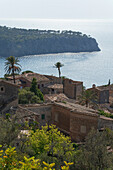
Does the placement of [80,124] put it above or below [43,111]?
below

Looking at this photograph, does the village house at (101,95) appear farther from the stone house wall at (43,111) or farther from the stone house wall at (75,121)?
the stone house wall at (75,121)

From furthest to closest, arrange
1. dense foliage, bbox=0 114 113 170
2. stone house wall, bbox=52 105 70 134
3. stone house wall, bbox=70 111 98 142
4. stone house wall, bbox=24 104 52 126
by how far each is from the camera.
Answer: stone house wall, bbox=24 104 52 126 < stone house wall, bbox=52 105 70 134 < stone house wall, bbox=70 111 98 142 < dense foliage, bbox=0 114 113 170

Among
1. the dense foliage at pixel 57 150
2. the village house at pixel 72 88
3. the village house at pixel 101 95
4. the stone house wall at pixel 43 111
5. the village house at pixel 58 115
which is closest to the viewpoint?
the dense foliage at pixel 57 150

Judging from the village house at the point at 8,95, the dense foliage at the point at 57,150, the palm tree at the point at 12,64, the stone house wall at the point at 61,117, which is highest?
the palm tree at the point at 12,64

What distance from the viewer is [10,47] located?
192 metres

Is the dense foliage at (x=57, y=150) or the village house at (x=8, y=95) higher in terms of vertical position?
the village house at (x=8, y=95)

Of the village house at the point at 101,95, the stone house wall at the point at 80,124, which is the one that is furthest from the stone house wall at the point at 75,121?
the village house at the point at 101,95

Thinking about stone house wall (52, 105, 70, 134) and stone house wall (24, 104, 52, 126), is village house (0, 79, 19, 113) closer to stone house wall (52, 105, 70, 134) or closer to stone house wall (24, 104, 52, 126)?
stone house wall (24, 104, 52, 126)

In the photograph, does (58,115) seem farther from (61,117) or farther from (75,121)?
(75,121)

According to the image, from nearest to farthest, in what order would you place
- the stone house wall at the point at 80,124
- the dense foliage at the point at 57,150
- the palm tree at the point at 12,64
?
the dense foliage at the point at 57,150 → the stone house wall at the point at 80,124 → the palm tree at the point at 12,64

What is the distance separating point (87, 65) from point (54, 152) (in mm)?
139795

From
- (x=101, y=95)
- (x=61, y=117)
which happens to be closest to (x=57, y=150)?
(x=61, y=117)

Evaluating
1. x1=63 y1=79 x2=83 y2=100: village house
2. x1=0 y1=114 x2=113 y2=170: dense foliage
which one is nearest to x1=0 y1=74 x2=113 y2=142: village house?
x1=0 y1=114 x2=113 y2=170: dense foliage

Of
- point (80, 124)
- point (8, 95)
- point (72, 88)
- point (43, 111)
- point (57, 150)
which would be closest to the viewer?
point (57, 150)
